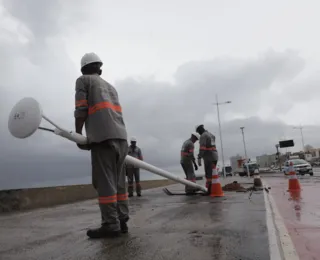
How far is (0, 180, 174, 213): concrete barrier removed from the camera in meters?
8.16

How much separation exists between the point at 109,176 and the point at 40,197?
249 inches

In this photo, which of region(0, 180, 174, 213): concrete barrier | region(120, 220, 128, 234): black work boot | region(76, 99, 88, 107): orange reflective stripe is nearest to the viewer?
region(76, 99, 88, 107): orange reflective stripe

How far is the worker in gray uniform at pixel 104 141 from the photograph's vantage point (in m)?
3.58

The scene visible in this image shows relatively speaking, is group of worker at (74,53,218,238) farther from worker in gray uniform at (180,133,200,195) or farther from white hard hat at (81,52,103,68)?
worker in gray uniform at (180,133,200,195)

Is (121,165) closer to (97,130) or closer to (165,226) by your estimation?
(97,130)

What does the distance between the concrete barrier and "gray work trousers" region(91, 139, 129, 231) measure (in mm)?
5386

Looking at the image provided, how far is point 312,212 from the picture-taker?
533 cm

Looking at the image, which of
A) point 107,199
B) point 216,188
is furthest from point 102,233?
point 216,188

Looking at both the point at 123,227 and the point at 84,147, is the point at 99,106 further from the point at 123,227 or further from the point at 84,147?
the point at 123,227

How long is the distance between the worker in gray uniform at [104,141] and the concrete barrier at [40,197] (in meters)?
5.39

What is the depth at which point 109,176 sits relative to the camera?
3.66 m

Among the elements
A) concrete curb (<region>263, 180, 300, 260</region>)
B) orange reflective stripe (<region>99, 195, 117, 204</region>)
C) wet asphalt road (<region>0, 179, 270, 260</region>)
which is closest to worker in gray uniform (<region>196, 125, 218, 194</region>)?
wet asphalt road (<region>0, 179, 270, 260</region>)

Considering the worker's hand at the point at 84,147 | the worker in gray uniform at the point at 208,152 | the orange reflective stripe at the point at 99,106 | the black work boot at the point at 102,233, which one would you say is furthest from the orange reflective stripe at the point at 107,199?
the worker in gray uniform at the point at 208,152

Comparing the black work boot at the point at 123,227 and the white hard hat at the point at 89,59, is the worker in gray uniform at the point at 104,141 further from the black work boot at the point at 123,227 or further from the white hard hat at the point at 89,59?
the white hard hat at the point at 89,59
